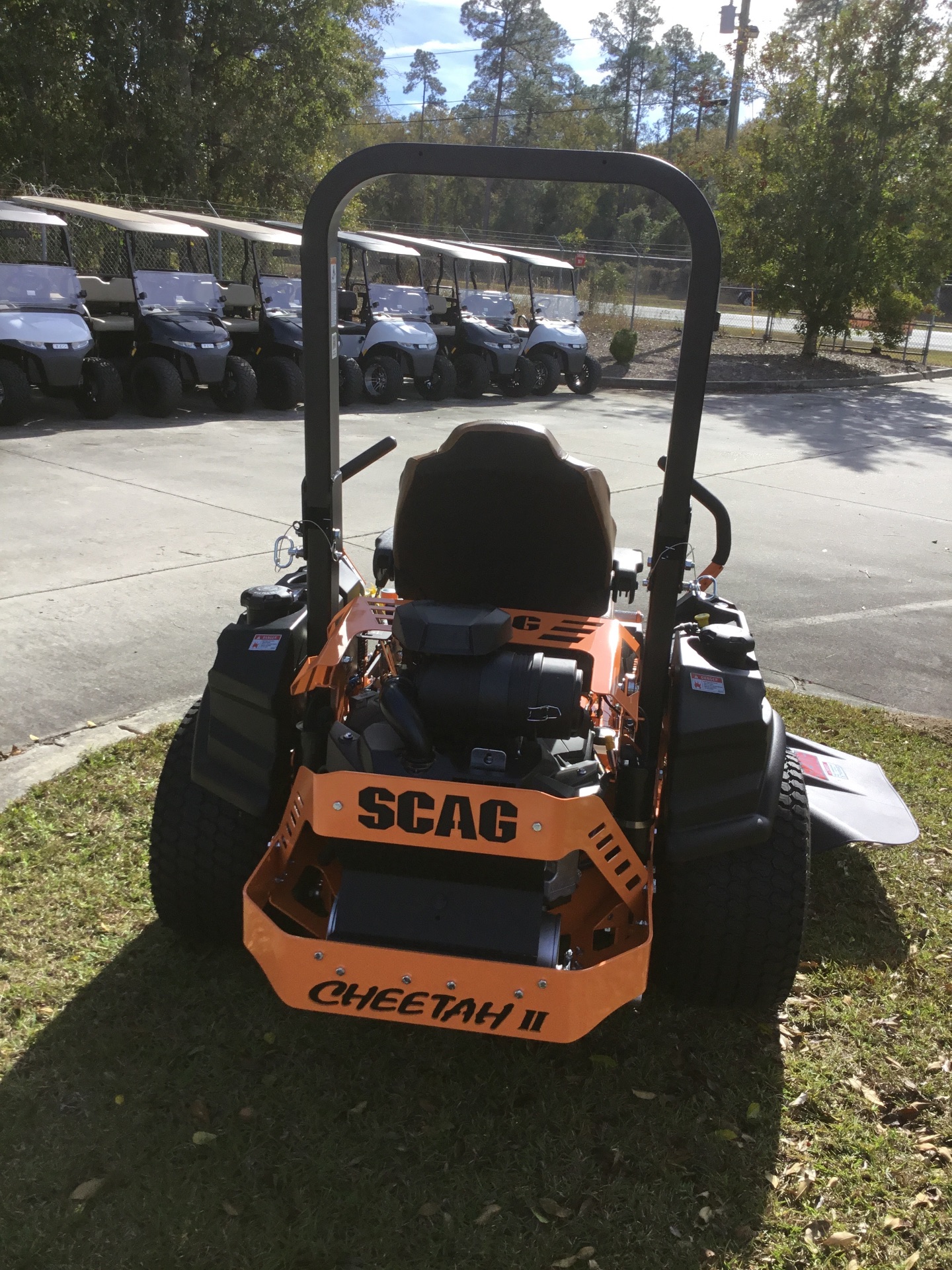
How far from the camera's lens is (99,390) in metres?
11.5

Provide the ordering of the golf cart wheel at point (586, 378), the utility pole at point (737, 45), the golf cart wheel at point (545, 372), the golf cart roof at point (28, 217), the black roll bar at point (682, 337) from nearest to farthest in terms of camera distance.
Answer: the black roll bar at point (682, 337)
the golf cart roof at point (28, 217)
the golf cart wheel at point (545, 372)
the golf cart wheel at point (586, 378)
the utility pole at point (737, 45)

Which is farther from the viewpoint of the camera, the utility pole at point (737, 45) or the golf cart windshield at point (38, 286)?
the utility pole at point (737, 45)

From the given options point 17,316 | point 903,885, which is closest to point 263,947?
point 903,885

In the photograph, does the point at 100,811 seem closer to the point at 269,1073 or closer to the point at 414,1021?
the point at 269,1073

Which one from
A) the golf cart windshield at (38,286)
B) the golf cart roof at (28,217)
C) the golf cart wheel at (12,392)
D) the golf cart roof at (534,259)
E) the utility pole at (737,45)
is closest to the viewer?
the golf cart wheel at (12,392)

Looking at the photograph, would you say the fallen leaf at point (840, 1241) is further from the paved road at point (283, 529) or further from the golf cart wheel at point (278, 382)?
the golf cart wheel at point (278, 382)

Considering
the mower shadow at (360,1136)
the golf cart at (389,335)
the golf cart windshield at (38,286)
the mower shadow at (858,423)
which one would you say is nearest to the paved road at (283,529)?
the mower shadow at (858,423)

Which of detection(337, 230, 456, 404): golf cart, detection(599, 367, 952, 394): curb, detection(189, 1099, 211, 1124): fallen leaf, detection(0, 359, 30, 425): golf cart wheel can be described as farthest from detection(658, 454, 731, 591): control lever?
detection(599, 367, 952, 394): curb

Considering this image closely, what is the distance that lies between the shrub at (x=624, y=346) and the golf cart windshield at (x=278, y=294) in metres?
6.87

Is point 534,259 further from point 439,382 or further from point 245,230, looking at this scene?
point 245,230

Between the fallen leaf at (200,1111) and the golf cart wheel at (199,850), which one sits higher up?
the golf cart wheel at (199,850)

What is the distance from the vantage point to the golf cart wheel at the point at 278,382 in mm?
13109

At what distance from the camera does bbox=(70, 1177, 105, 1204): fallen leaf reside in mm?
2299

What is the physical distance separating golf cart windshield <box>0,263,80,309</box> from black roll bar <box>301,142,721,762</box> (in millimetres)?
9975
